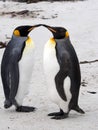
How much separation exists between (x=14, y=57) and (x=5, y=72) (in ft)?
0.83

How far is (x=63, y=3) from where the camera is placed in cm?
1392

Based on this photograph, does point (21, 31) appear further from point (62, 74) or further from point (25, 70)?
point (62, 74)

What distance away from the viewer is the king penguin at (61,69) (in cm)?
552

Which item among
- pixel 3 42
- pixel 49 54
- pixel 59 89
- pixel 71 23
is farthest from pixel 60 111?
pixel 71 23

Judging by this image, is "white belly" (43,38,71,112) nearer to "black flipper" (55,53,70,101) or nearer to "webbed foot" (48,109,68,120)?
"black flipper" (55,53,70,101)

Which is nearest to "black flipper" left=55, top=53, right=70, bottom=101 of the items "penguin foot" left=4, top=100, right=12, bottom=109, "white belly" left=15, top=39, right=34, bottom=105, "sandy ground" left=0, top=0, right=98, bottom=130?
"sandy ground" left=0, top=0, right=98, bottom=130

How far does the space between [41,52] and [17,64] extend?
3.93 meters

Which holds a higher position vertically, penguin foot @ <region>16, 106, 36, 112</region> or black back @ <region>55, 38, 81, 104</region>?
black back @ <region>55, 38, 81, 104</region>

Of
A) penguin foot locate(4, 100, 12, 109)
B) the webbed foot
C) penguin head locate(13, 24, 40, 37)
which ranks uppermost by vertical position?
penguin head locate(13, 24, 40, 37)

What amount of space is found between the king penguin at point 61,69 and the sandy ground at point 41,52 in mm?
279

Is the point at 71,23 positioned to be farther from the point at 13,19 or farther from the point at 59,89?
the point at 59,89

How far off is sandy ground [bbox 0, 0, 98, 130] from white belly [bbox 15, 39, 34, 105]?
0.27 m

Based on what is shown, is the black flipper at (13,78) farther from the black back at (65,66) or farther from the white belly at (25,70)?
the black back at (65,66)

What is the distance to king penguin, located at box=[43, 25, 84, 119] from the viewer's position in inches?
217
